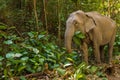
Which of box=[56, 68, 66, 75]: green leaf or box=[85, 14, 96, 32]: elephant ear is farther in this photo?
box=[85, 14, 96, 32]: elephant ear

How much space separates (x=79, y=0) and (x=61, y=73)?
5.55 m

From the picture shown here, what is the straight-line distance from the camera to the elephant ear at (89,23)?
7.97 meters

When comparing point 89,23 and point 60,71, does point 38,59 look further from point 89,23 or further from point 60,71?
point 89,23

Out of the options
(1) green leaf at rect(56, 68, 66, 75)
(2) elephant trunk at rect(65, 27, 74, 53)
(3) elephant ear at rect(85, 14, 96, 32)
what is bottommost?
(1) green leaf at rect(56, 68, 66, 75)

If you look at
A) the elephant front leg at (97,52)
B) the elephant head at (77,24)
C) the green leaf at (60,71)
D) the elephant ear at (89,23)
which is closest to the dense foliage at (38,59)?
the green leaf at (60,71)

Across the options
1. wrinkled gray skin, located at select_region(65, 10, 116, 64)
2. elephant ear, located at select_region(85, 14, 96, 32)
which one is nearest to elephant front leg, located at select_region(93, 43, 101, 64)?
wrinkled gray skin, located at select_region(65, 10, 116, 64)

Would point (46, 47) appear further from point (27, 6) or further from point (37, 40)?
point (27, 6)

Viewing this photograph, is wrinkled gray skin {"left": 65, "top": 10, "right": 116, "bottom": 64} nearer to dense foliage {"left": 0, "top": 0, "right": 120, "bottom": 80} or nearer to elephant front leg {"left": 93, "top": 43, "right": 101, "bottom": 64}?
elephant front leg {"left": 93, "top": 43, "right": 101, "bottom": 64}

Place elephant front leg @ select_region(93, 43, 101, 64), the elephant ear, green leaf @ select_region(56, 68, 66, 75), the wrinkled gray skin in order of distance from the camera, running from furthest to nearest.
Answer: elephant front leg @ select_region(93, 43, 101, 64) → the elephant ear → the wrinkled gray skin → green leaf @ select_region(56, 68, 66, 75)

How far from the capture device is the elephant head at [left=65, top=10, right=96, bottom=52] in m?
7.34

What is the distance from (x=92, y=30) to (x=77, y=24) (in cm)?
Answer: 72

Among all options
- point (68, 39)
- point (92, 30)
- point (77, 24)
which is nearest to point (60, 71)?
point (68, 39)

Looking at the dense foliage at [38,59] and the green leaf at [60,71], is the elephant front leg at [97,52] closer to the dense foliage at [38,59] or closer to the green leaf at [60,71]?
the dense foliage at [38,59]

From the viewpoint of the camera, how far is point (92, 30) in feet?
27.0
